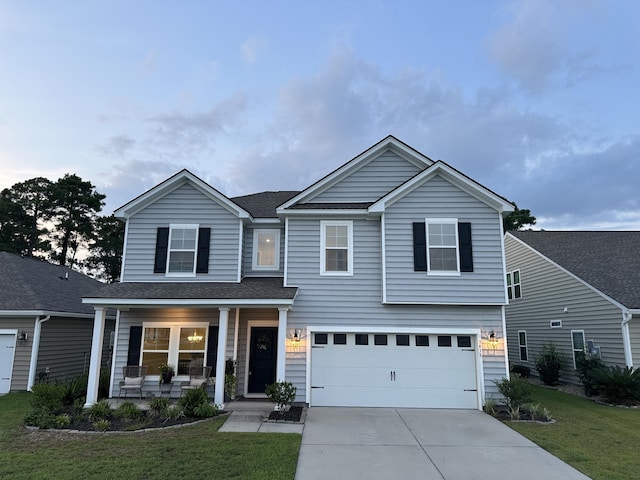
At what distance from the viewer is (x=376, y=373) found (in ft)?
34.1

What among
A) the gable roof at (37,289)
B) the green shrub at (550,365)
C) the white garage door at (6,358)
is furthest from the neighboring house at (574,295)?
the white garage door at (6,358)

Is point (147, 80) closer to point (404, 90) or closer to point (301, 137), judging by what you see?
point (301, 137)

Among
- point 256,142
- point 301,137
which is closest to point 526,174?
point 301,137

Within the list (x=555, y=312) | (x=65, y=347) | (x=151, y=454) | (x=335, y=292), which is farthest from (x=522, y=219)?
(x=151, y=454)

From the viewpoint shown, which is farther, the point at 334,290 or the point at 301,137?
the point at 301,137

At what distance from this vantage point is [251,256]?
12.0 meters

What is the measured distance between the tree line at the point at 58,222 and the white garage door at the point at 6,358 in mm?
20222

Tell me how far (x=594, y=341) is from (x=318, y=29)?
616 inches

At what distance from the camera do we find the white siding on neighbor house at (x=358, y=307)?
10.4 metres

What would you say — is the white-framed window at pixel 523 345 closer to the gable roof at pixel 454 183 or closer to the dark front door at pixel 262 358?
the gable roof at pixel 454 183

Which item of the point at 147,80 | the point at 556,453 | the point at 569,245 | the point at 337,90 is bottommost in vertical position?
the point at 556,453

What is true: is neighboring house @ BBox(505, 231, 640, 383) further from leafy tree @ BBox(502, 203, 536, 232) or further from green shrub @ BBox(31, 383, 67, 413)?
leafy tree @ BBox(502, 203, 536, 232)

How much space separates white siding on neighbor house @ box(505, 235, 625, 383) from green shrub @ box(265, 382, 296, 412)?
11.0 meters

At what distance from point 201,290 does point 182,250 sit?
181 centimetres
